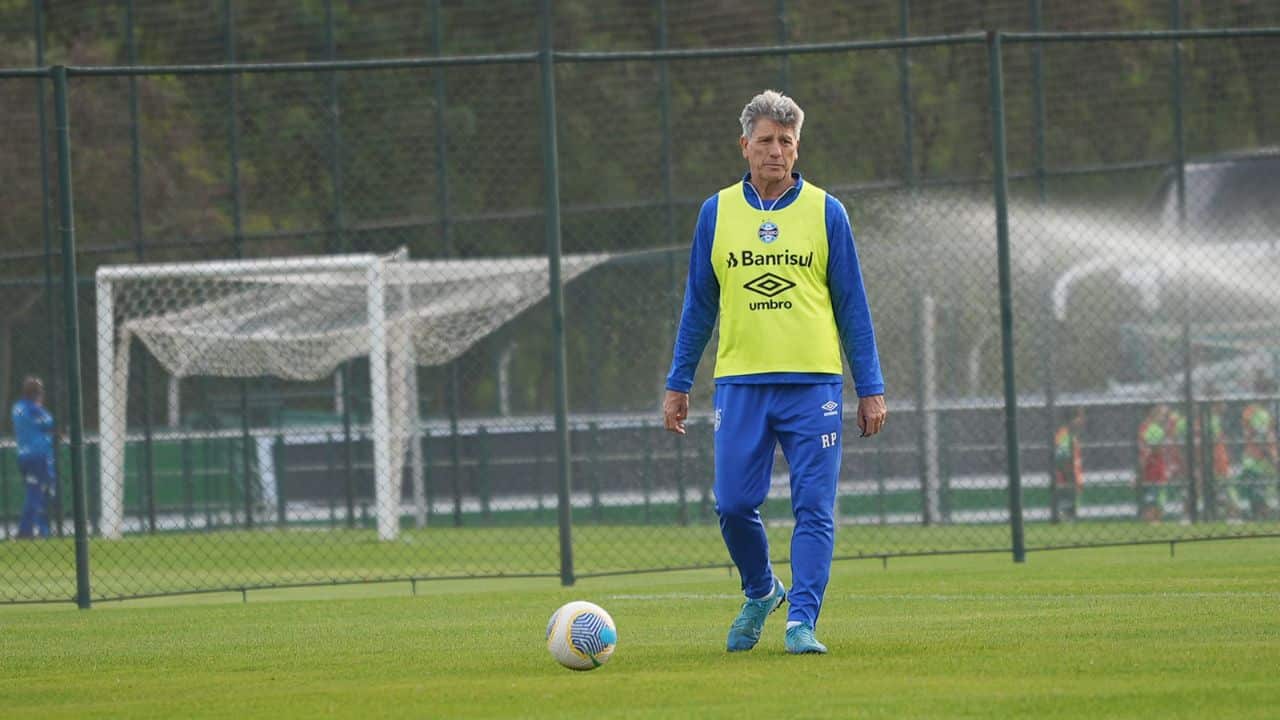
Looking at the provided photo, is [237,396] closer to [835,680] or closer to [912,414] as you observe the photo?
[912,414]

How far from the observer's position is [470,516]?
A: 21188 millimetres

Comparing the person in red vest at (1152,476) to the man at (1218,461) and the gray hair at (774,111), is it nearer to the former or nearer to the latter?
the man at (1218,461)

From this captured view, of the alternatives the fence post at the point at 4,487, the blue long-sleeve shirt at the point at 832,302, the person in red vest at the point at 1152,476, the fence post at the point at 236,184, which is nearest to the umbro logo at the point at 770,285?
the blue long-sleeve shirt at the point at 832,302

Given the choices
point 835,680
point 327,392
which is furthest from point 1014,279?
point 835,680

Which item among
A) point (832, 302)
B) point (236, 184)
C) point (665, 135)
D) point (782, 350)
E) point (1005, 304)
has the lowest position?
point (782, 350)

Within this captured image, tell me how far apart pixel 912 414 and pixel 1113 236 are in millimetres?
4700

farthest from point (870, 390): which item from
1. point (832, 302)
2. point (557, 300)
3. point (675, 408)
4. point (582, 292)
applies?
point (582, 292)

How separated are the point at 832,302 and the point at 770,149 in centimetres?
62

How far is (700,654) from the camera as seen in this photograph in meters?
7.27

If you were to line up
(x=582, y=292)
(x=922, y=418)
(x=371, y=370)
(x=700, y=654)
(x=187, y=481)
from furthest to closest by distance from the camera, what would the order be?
1. (x=582, y=292)
2. (x=187, y=481)
3. (x=371, y=370)
4. (x=922, y=418)
5. (x=700, y=654)

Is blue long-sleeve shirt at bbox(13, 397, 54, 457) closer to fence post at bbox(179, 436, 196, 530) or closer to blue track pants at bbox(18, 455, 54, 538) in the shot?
blue track pants at bbox(18, 455, 54, 538)

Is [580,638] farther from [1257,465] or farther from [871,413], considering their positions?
[1257,465]

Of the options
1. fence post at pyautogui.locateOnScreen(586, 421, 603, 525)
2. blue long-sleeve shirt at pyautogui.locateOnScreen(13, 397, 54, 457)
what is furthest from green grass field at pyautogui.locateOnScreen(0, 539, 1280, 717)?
blue long-sleeve shirt at pyautogui.locateOnScreen(13, 397, 54, 457)

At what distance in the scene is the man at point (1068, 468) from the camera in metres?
18.2
